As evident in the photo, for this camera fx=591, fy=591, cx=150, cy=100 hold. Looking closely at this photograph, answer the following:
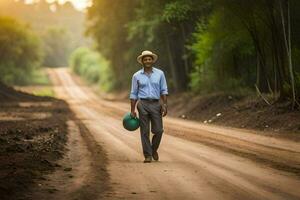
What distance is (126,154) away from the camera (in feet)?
42.3

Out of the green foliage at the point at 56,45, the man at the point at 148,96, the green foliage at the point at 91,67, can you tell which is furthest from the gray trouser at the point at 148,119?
the green foliage at the point at 56,45

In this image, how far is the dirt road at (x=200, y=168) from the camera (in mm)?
8070

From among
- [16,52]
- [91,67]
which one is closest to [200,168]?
[16,52]

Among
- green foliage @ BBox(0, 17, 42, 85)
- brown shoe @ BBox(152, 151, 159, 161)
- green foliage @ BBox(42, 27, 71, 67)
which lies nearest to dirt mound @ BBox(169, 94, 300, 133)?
brown shoe @ BBox(152, 151, 159, 161)

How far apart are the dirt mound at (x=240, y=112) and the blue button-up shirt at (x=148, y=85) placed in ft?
24.9

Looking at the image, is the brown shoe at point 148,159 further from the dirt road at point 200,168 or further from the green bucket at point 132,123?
the green bucket at point 132,123

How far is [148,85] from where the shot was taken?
38.0 feet

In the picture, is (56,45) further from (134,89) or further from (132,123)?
(134,89)

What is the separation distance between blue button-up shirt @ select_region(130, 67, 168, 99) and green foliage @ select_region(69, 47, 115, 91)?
59330mm

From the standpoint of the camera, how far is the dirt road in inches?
318

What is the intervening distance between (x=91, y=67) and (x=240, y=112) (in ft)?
267

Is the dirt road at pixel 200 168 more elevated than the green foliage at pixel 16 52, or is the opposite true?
the green foliage at pixel 16 52

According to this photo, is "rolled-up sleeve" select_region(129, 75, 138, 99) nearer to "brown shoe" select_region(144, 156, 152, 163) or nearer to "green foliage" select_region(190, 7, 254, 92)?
"brown shoe" select_region(144, 156, 152, 163)

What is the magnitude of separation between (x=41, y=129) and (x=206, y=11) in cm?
1744
